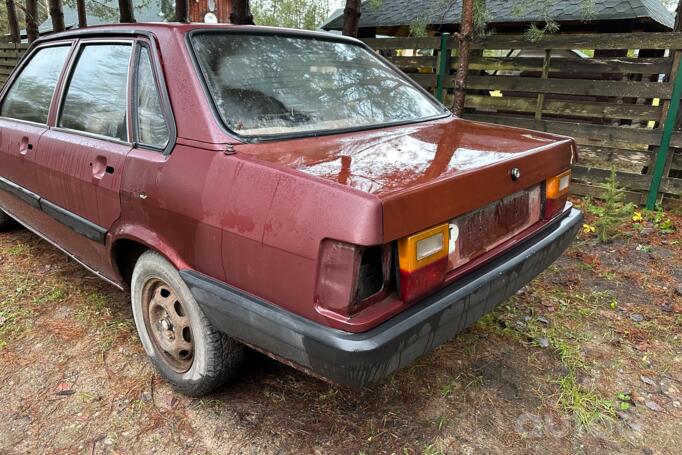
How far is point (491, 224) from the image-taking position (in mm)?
2119

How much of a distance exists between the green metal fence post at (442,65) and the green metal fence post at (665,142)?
254cm

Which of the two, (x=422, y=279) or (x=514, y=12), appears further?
(x=514, y=12)

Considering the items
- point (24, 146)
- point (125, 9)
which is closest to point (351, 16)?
point (125, 9)

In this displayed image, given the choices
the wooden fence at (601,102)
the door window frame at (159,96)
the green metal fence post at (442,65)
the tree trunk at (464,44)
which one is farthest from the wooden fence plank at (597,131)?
the door window frame at (159,96)

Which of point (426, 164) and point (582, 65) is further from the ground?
point (582, 65)

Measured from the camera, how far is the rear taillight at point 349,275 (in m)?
1.57

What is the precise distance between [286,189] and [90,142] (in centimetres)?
150

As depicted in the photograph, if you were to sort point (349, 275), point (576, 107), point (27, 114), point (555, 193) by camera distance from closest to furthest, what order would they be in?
point (349, 275) < point (555, 193) < point (27, 114) < point (576, 107)

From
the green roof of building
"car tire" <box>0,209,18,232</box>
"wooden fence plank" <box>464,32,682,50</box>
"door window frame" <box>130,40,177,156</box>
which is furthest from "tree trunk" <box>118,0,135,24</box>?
"door window frame" <box>130,40,177,156</box>

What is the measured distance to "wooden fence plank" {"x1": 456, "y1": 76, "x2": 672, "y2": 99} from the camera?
4758mm

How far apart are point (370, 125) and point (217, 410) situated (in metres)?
1.59

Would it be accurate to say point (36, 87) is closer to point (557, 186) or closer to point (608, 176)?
point (557, 186)

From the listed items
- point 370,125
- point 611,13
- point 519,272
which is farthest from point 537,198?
point 611,13

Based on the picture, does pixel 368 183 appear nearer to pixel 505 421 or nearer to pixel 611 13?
pixel 505 421
